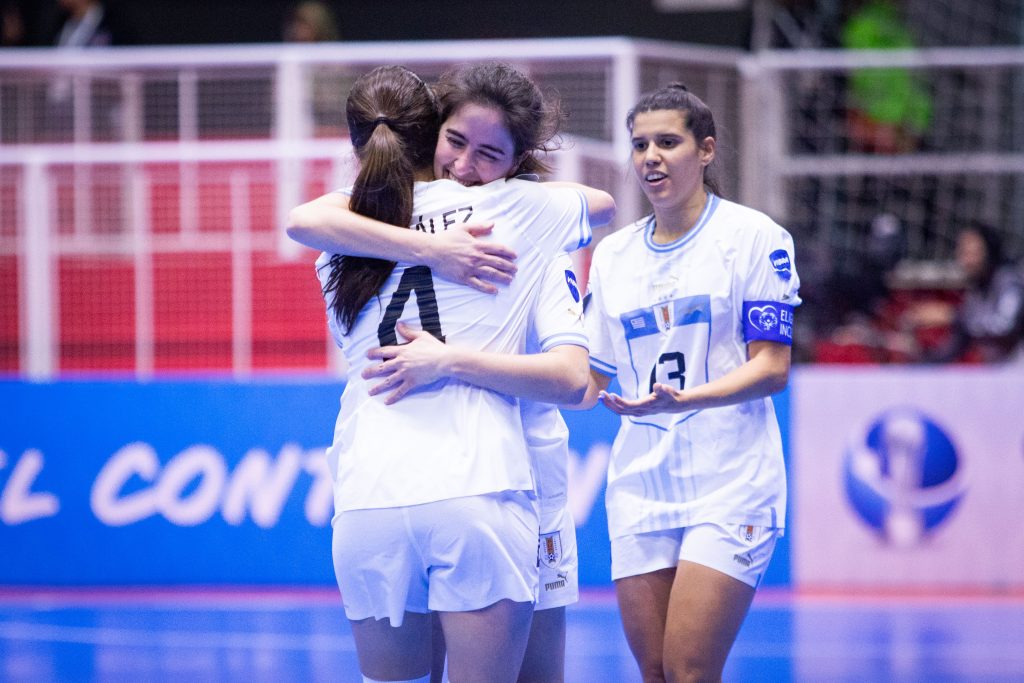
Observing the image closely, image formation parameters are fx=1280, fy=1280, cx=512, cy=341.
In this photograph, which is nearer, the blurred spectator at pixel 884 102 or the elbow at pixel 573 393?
the elbow at pixel 573 393

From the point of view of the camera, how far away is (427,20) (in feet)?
37.9

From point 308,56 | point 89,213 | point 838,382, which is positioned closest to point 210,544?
point 89,213

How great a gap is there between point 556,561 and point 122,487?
475cm

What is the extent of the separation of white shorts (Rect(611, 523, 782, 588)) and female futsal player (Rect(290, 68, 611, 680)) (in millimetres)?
960

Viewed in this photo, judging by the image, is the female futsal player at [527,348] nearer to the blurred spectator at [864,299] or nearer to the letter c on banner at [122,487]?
the letter c on banner at [122,487]

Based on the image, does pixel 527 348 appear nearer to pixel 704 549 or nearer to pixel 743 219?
pixel 704 549

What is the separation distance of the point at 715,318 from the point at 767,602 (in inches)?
146

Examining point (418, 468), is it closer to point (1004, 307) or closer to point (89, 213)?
point (89, 213)

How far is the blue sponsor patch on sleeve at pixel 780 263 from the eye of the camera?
129 inches

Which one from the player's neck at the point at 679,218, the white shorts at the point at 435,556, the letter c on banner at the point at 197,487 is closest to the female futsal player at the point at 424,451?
the white shorts at the point at 435,556

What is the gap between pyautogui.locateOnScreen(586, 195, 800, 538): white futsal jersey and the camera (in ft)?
10.6

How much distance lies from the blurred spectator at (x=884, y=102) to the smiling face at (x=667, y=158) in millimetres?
5808

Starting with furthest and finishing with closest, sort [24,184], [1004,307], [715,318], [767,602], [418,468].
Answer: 1. [1004,307]
2. [24,184]
3. [767,602]
4. [715,318]
5. [418,468]

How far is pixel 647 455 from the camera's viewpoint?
333cm
